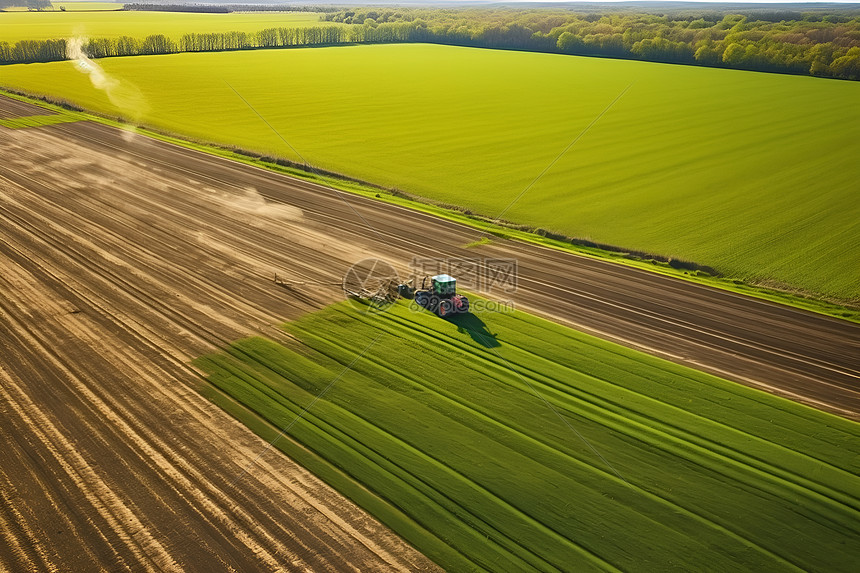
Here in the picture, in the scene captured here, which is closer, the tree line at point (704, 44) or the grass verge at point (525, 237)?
the grass verge at point (525, 237)

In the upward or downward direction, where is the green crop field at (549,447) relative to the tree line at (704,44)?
downward

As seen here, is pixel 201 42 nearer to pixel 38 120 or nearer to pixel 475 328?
pixel 38 120

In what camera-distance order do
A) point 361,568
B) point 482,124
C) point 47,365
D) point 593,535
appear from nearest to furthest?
point 361,568 → point 593,535 → point 47,365 → point 482,124

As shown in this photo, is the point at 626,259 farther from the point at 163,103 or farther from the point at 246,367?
the point at 163,103

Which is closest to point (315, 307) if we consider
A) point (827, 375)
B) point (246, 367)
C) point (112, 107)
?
point (246, 367)

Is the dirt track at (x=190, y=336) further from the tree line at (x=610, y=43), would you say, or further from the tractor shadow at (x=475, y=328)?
the tree line at (x=610, y=43)

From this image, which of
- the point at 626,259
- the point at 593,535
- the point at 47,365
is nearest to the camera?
the point at 593,535

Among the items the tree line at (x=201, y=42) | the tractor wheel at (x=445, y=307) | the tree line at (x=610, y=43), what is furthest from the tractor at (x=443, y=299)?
the tree line at (x=201, y=42)
